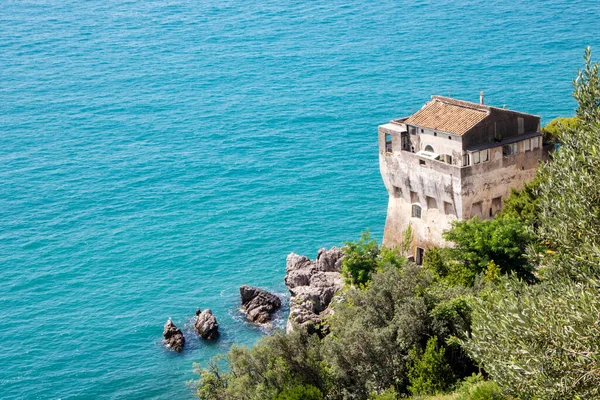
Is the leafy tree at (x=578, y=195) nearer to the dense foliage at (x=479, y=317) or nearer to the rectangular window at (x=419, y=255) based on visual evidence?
the dense foliage at (x=479, y=317)

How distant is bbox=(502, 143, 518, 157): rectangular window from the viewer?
58594mm

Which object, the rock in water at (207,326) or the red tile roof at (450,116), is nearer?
the red tile roof at (450,116)

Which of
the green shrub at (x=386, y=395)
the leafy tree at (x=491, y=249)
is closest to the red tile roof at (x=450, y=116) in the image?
the leafy tree at (x=491, y=249)

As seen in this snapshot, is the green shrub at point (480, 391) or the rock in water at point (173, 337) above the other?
the green shrub at point (480, 391)

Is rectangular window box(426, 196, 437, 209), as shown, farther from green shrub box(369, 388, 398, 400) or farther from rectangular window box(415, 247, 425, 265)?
green shrub box(369, 388, 398, 400)

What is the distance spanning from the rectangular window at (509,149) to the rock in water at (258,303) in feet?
72.2

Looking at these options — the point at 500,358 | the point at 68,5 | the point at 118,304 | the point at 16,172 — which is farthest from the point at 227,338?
the point at 68,5

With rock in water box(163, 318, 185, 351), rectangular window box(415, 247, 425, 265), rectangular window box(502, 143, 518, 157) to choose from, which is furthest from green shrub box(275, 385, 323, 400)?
rock in water box(163, 318, 185, 351)

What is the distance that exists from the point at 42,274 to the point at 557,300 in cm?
6003

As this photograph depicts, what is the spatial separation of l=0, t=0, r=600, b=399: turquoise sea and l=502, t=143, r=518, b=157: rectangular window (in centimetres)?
2157

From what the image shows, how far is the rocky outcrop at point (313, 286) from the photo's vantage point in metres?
63.3

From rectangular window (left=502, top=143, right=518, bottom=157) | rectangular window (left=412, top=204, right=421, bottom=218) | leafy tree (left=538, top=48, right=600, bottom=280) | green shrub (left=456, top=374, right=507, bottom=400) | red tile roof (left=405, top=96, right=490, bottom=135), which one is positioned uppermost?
leafy tree (left=538, top=48, right=600, bottom=280)

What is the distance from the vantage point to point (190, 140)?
114 m

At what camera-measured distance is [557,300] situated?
29.8 meters
